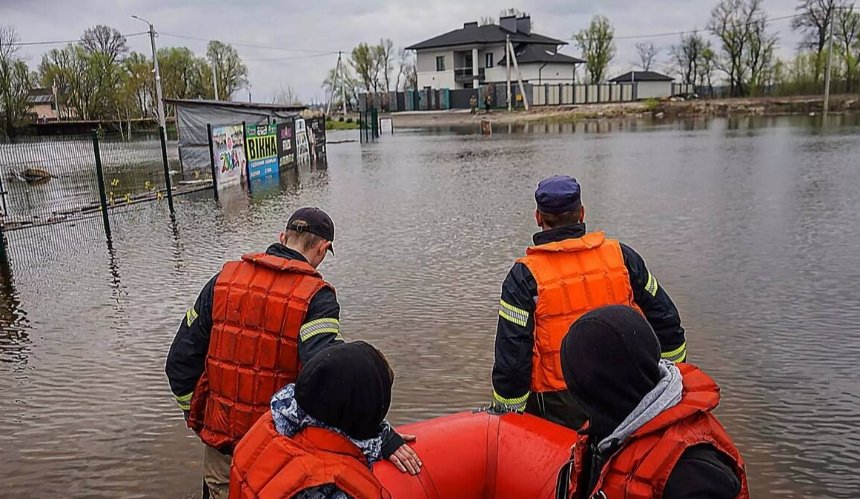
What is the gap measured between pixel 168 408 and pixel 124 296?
3.55 metres

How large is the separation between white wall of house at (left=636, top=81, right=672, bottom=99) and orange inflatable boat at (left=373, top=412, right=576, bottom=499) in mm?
78048

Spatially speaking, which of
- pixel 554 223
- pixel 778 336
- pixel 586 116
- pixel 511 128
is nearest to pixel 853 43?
pixel 586 116

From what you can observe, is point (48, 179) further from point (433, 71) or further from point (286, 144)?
point (433, 71)

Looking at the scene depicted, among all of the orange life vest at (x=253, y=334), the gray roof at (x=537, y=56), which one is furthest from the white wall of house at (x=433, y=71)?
the orange life vest at (x=253, y=334)

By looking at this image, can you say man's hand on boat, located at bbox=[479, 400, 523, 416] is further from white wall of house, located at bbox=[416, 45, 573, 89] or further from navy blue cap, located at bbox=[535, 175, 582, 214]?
white wall of house, located at bbox=[416, 45, 573, 89]

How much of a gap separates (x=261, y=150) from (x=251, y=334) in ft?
61.1

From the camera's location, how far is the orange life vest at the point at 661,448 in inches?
69.3

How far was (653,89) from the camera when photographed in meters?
76.8

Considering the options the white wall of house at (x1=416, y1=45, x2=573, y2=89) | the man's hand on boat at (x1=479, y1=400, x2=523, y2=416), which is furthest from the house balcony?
the man's hand on boat at (x1=479, y1=400, x2=523, y2=416)

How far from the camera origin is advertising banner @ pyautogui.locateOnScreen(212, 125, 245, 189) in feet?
58.3

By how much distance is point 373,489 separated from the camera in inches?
80.1

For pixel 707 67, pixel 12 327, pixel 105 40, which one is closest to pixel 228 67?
pixel 105 40

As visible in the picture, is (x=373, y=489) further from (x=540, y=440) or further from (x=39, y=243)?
(x=39, y=243)

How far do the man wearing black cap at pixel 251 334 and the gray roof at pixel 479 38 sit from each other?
234 feet
